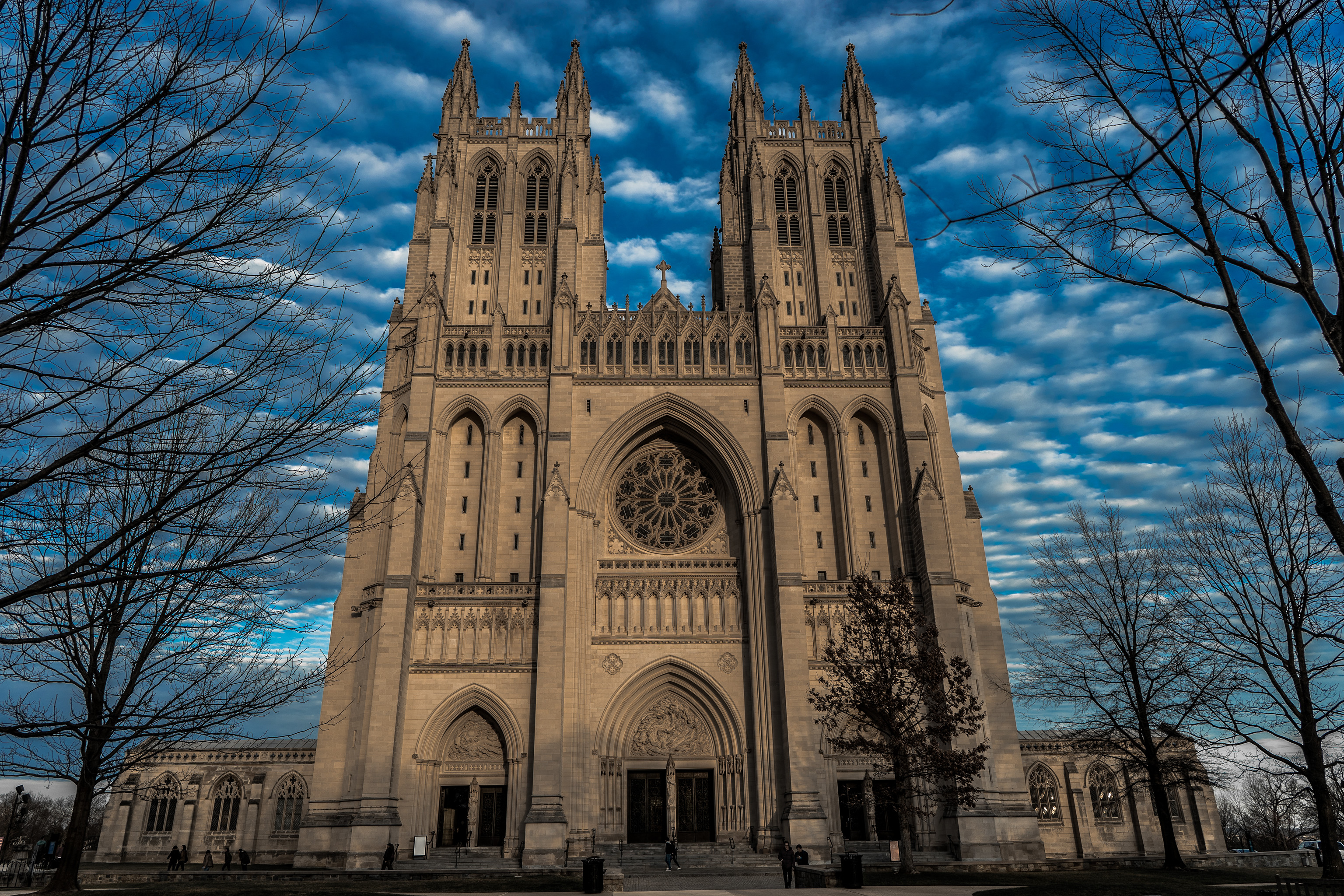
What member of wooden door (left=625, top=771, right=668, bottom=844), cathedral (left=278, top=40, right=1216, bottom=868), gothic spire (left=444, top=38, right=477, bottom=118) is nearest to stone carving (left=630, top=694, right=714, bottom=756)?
cathedral (left=278, top=40, right=1216, bottom=868)

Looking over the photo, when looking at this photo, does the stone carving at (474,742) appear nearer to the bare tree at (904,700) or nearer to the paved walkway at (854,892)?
the bare tree at (904,700)

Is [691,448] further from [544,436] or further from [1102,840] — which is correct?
[1102,840]

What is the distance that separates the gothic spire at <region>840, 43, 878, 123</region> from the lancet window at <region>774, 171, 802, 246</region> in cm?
488

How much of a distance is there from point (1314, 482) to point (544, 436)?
2917 cm

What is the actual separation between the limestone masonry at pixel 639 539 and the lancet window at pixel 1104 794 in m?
0.15

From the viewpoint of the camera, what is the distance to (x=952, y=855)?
27297mm

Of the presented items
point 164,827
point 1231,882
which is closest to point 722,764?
point 1231,882

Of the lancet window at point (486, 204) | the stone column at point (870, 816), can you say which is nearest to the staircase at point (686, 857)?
the stone column at point (870, 816)

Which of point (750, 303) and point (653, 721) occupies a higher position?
point (750, 303)

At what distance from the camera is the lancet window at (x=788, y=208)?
40.1 m

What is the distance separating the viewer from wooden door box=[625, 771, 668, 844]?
30.2 m

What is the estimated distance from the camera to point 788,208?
40781 mm

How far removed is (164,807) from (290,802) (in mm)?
5992

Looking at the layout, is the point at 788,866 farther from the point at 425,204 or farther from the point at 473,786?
the point at 425,204
